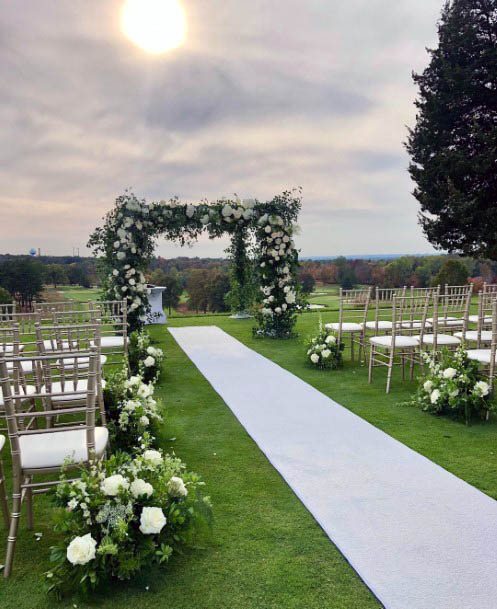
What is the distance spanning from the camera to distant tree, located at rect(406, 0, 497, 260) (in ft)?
48.5

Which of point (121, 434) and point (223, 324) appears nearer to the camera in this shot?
point (121, 434)

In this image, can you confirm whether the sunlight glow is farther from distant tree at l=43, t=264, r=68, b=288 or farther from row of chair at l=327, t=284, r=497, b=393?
row of chair at l=327, t=284, r=497, b=393

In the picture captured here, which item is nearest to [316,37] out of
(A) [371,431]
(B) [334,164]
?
(B) [334,164]

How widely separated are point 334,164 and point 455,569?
949 centimetres

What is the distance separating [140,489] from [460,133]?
16.7 metres

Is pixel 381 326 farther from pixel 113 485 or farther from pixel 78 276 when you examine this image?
pixel 78 276

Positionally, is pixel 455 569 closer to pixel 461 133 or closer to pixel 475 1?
pixel 461 133

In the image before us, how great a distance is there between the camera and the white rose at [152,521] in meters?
2.06

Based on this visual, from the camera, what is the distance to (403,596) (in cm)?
194

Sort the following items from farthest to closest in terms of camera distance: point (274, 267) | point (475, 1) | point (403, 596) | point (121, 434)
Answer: point (475, 1) → point (274, 267) → point (121, 434) → point (403, 596)

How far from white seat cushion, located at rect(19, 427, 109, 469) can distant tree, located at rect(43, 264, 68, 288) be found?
24.6ft

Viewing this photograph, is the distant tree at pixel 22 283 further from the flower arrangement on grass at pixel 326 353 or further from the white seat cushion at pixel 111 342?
the flower arrangement on grass at pixel 326 353

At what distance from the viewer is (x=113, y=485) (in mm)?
2088

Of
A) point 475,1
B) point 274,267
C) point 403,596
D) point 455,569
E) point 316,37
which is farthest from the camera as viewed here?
point 475,1
